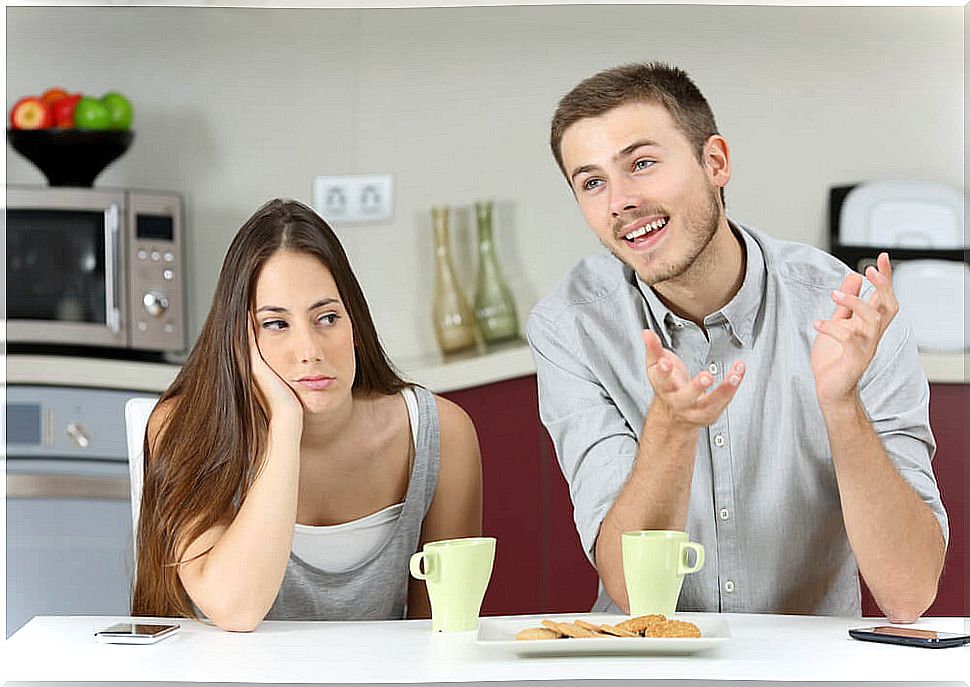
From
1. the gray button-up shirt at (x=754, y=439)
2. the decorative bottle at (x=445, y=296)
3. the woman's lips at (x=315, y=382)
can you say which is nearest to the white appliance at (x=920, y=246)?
the gray button-up shirt at (x=754, y=439)

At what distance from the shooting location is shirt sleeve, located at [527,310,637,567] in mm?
1454

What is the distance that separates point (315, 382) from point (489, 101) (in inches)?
20.3

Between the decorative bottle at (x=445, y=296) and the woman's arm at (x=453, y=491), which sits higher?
the decorative bottle at (x=445, y=296)

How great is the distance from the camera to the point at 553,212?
5.61ft

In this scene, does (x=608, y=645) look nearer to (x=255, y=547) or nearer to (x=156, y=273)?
(x=255, y=547)

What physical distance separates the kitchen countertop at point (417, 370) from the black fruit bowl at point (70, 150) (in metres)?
0.28

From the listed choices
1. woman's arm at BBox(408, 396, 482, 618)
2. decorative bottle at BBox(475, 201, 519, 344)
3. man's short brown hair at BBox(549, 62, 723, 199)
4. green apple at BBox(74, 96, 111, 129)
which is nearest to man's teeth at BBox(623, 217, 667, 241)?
man's short brown hair at BBox(549, 62, 723, 199)

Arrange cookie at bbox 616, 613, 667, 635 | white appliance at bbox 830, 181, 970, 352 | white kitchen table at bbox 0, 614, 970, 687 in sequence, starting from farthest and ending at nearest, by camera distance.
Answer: white appliance at bbox 830, 181, 970, 352 < cookie at bbox 616, 613, 667, 635 < white kitchen table at bbox 0, 614, 970, 687

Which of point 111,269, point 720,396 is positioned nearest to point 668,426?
point 720,396

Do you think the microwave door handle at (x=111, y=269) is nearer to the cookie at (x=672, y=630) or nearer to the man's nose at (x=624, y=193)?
the man's nose at (x=624, y=193)

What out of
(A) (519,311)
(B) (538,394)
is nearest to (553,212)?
(A) (519,311)

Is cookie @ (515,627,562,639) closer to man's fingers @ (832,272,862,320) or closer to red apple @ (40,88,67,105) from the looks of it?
man's fingers @ (832,272,862,320)

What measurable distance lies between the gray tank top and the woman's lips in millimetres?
156

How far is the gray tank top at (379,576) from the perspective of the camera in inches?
59.1
